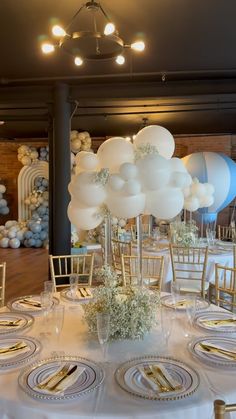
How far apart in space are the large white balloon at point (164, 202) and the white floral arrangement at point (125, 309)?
47 centimetres

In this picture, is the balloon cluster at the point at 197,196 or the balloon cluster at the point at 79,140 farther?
the balloon cluster at the point at 79,140

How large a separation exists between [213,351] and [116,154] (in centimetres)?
119

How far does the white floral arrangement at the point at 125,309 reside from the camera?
1994 mm

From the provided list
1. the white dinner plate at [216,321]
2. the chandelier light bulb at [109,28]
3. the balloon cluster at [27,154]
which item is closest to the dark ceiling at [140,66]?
the chandelier light bulb at [109,28]

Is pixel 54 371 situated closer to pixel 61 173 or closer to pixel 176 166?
pixel 176 166

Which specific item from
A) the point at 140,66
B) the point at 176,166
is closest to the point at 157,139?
the point at 176,166

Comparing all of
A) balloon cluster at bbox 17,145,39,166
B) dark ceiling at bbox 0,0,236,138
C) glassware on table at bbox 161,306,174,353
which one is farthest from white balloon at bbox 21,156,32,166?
glassware on table at bbox 161,306,174,353

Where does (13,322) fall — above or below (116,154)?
below

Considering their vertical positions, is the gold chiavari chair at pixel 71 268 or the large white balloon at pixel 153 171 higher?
the large white balloon at pixel 153 171

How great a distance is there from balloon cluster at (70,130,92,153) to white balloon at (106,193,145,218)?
259 inches

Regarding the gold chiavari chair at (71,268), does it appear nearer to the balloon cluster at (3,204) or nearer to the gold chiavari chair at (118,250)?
the gold chiavari chair at (118,250)

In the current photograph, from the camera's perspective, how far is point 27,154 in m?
11.3

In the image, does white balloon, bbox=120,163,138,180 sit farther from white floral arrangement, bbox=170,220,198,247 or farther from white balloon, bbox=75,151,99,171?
white floral arrangement, bbox=170,220,198,247

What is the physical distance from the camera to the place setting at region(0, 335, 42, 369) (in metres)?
1.73
